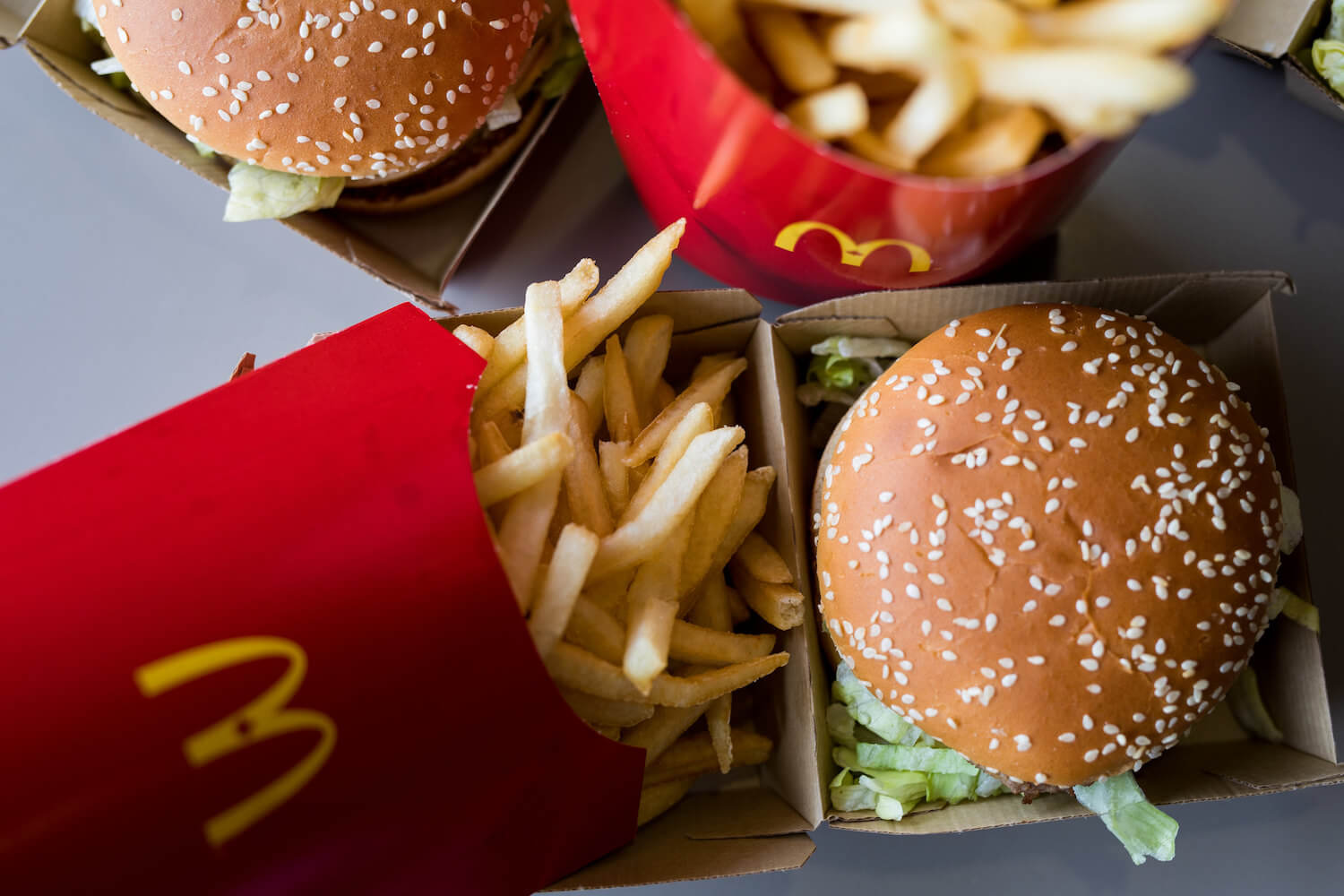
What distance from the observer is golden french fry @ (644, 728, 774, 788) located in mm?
1618

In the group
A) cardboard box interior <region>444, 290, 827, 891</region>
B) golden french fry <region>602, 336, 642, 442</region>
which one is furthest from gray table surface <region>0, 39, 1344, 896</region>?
golden french fry <region>602, 336, 642, 442</region>

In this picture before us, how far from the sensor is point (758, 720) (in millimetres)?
1854

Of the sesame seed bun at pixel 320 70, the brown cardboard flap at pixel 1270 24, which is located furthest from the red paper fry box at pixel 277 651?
the brown cardboard flap at pixel 1270 24

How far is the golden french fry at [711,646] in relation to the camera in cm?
146

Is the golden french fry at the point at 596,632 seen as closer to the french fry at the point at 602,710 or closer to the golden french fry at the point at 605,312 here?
the french fry at the point at 602,710

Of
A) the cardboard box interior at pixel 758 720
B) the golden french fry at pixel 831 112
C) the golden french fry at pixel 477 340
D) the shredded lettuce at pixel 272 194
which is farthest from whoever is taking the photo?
the shredded lettuce at pixel 272 194

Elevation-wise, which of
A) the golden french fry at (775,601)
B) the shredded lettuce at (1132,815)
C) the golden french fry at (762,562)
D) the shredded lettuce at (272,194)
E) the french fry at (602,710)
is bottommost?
the shredded lettuce at (1132,815)

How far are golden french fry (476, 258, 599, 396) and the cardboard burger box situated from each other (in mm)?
125

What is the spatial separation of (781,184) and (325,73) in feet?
2.98

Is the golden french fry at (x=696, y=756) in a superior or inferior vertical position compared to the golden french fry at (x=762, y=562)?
inferior

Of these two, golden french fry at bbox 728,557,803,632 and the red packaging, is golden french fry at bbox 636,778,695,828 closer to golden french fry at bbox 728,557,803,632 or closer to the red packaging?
golden french fry at bbox 728,557,803,632

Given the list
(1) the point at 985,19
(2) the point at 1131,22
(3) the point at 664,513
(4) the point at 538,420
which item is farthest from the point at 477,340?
(2) the point at 1131,22

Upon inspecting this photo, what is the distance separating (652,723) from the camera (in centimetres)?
157

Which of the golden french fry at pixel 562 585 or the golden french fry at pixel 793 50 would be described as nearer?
the golden french fry at pixel 793 50
